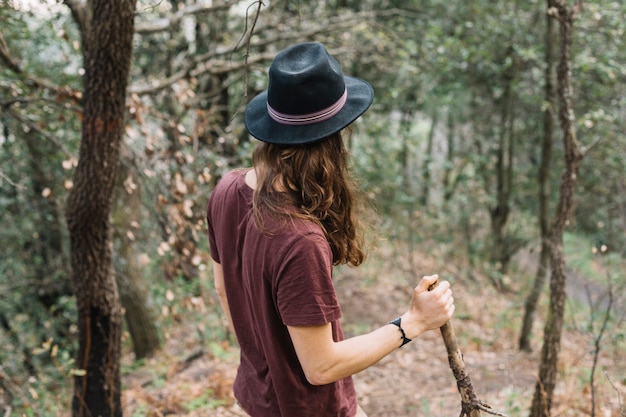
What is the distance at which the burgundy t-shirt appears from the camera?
62.9 inches

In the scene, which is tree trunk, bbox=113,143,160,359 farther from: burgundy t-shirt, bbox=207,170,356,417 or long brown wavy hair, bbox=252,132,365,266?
long brown wavy hair, bbox=252,132,365,266

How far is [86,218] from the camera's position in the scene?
339 cm

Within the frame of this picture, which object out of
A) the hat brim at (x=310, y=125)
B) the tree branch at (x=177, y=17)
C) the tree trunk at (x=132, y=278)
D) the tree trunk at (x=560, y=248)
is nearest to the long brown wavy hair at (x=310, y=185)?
the hat brim at (x=310, y=125)

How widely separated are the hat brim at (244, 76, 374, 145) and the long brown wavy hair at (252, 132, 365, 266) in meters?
0.04

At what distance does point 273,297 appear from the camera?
1.71 meters

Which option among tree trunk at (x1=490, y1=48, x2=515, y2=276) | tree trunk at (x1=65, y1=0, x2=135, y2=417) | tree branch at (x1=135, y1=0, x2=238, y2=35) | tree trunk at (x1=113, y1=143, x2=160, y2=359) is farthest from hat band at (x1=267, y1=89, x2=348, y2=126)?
tree trunk at (x1=490, y1=48, x2=515, y2=276)

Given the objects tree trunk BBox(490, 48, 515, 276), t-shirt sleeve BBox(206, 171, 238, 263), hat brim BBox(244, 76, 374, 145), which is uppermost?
hat brim BBox(244, 76, 374, 145)

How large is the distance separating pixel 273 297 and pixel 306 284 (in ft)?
0.58

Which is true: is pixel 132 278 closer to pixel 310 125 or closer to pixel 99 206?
pixel 99 206

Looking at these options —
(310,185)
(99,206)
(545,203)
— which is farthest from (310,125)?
(545,203)

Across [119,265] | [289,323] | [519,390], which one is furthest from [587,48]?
[289,323]

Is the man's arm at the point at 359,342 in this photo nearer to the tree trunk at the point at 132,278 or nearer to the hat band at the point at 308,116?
the hat band at the point at 308,116

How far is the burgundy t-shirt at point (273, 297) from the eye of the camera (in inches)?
62.9

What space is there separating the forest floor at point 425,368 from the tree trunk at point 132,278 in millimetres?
323
